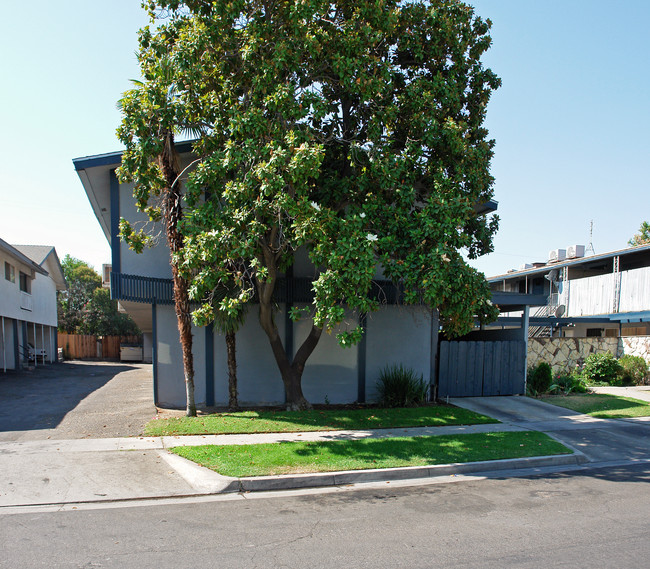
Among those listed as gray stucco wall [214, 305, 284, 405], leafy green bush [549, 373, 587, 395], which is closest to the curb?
gray stucco wall [214, 305, 284, 405]

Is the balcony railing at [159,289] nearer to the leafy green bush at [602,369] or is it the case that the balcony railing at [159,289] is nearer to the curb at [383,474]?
the curb at [383,474]

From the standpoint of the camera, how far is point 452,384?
49.0 feet

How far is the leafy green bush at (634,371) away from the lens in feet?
59.4

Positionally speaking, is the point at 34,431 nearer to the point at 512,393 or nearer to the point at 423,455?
the point at 423,455

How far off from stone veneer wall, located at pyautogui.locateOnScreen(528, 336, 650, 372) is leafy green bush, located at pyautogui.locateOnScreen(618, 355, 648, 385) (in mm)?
770

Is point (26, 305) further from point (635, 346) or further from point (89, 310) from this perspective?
point (635, 346)

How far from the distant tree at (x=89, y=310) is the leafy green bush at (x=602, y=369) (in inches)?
1284

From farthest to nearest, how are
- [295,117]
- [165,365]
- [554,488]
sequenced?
1. [165,365]
2. [295,117]
3. [554,488]

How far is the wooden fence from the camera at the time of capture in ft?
123

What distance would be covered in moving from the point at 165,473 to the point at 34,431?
436cm

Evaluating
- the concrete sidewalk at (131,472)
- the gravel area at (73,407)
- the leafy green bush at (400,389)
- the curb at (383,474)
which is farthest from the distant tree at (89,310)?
the curb at (383,474)

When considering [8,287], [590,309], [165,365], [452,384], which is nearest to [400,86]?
[452,384]

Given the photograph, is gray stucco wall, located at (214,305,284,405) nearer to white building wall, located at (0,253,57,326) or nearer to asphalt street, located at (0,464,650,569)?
asphalt street, located at (0,464,650,569)

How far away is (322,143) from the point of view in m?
10.8
